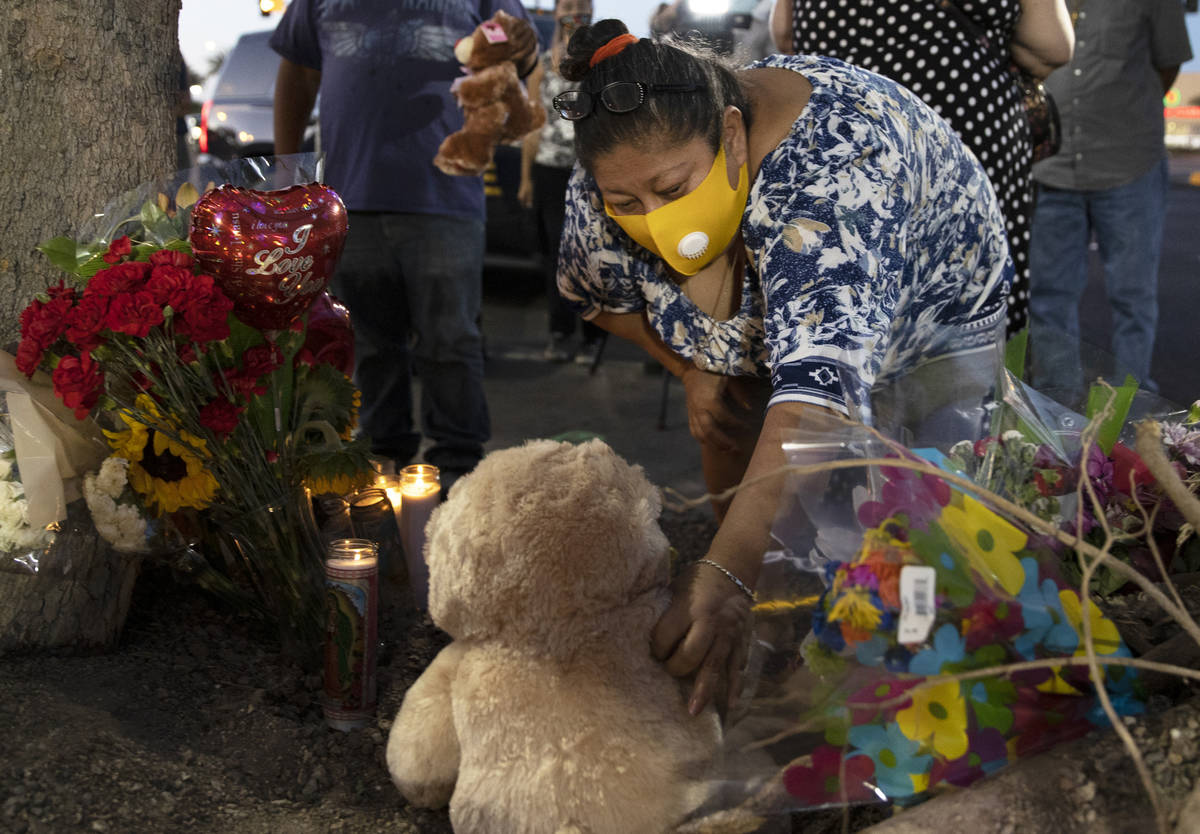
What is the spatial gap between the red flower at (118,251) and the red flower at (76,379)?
0.18 m

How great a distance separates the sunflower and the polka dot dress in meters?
1.82

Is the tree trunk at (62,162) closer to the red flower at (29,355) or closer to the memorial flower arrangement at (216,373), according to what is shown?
the memorial flower arrangement at (216,373)

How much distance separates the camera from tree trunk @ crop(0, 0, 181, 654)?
209 cm

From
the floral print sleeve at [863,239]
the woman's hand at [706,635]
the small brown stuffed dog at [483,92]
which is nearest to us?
the woman's hand at [706,635]

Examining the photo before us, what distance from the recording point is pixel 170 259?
176 cm

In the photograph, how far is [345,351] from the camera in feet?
7.42

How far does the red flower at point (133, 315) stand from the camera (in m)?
1.67

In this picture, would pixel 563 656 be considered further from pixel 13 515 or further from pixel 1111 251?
pixel 1111 251

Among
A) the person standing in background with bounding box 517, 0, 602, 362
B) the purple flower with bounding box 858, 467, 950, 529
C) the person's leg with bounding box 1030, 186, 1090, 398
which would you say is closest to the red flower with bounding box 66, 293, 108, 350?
the purple flower with bounding box 858, 467, 950, 529

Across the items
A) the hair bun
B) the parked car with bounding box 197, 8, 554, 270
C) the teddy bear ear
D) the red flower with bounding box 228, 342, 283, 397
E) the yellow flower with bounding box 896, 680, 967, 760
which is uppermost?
the hair bun

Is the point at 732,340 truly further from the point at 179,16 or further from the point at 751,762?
the point at 179,16

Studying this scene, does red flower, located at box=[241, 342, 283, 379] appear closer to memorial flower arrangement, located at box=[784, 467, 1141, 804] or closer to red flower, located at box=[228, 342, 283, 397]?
red flower, located at box=[228, 342, 283, 397]

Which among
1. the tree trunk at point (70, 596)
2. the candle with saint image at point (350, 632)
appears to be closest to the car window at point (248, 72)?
the tree trunk at point (70, 596)

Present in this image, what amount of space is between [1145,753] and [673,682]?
1.95ft
